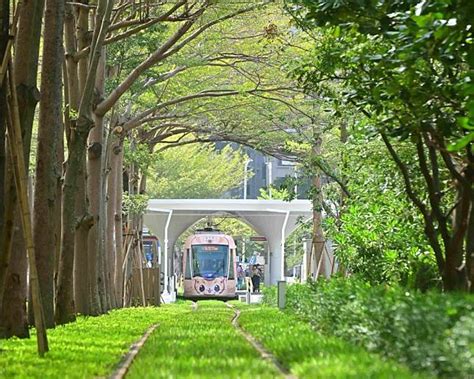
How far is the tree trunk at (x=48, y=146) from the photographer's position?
17.0 m

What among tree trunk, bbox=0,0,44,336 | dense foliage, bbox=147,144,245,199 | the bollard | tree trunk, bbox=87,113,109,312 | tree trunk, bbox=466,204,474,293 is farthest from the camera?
dense foliage, bbox=147,144,245,199

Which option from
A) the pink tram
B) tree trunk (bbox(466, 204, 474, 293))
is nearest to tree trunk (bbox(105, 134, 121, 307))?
tree trunk (bbox(466, 204, 474, 293))

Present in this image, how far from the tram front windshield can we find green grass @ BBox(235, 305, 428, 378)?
4050cm

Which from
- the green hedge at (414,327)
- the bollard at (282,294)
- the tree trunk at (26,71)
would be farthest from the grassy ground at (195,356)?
the bollard at (282,294)

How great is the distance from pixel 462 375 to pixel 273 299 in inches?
992

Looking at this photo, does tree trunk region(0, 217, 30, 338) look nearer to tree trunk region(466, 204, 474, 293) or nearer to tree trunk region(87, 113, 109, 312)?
tree trunk region(466, 204, 474, 293)

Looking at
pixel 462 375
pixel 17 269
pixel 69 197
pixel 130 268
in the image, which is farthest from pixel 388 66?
pixel 130 268

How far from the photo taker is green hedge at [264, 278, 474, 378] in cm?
763

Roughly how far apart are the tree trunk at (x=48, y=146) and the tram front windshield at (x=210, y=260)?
38456mm

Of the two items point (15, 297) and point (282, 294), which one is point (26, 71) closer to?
point (15, 297)

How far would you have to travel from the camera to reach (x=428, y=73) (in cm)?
1260

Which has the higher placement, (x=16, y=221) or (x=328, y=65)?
(x=328, y=65)

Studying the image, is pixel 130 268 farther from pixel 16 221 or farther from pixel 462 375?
pixel 462 375

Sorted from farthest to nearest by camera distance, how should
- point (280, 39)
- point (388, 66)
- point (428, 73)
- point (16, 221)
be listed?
point (280, 39) < point (16, 221) < point (428, 73) < point (388, 66)
